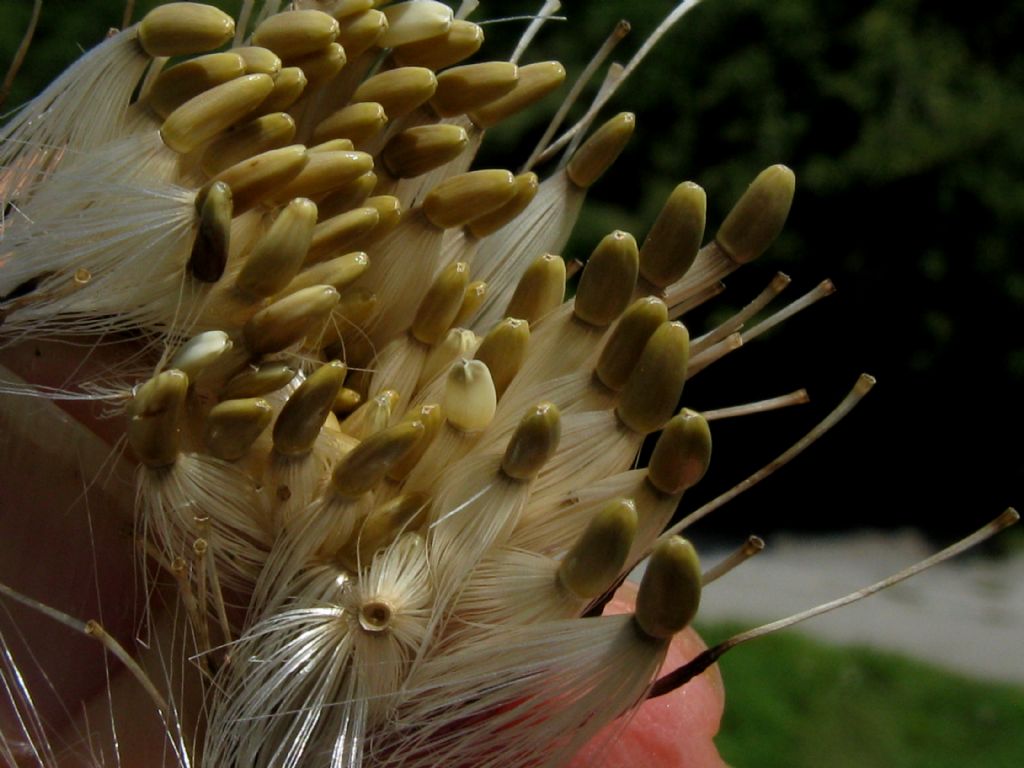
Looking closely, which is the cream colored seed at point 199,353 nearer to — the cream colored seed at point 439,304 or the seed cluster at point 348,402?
the seed cluster at point 348,402

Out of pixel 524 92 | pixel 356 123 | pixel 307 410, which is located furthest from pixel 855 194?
pixel 307 410

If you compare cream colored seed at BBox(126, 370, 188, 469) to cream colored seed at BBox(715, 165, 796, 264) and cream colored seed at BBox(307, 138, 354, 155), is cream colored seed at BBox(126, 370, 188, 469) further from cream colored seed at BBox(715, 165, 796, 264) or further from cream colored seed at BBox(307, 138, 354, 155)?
cream colored seed at BBox(715, 165, 796, 264)

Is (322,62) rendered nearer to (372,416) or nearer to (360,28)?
(360,28)

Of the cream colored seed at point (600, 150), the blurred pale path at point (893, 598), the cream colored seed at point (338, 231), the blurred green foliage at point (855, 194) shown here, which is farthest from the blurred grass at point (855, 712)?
the cream colored seed at point (338, 231)

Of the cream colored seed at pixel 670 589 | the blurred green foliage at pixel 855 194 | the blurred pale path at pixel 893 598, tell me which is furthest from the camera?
the blurred green foliage at pixel 855 194

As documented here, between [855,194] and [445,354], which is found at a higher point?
[445,354]

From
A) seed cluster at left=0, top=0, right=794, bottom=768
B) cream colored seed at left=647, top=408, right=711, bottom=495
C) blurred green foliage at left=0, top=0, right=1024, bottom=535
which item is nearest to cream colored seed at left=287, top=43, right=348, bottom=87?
→ seed cluster at left=0, top=0, right=794, bottom=768
